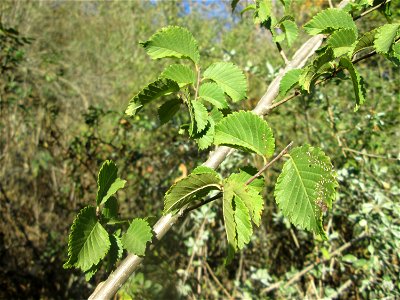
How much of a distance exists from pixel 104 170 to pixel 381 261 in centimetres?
187

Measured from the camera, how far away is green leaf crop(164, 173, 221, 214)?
646 mm

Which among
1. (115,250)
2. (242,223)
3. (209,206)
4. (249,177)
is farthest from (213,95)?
(209,206)

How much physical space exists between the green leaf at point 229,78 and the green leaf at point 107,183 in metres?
0.33

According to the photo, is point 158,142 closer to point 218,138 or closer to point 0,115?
point 0,115

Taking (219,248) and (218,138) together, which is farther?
(219,248)

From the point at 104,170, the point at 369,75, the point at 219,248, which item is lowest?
the point at 219,248

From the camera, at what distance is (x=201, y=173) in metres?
0.64

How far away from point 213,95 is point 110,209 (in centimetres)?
37

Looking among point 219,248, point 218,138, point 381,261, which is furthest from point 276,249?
point 218,138

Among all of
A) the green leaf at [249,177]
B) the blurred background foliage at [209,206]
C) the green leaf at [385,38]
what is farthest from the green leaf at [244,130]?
the blurred background foliage at [209,206]

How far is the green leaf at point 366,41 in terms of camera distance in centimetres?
72

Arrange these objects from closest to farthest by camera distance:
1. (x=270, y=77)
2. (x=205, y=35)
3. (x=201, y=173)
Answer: (x=201, y=173), (x=270, y=77), (x=205, y=35)

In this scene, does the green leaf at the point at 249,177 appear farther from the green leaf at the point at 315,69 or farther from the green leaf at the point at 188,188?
the green leaf at the point at 315,69

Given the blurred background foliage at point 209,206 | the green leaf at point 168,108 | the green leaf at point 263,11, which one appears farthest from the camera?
the blurred background foliage at point 209,206
